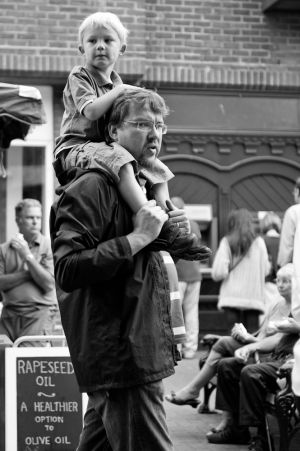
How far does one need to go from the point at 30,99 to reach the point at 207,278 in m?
6.25

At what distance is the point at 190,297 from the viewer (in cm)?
1227

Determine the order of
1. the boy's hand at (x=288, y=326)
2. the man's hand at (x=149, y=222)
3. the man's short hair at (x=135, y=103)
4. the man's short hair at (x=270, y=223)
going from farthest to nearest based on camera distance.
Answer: the man's short hair at (x=270, y=223)
the boy's hand at (x=288, y=326)
the man's short hair at (x=135, y=103)
the man's hand at (x=149, y=222)

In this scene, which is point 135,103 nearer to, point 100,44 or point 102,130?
point 102,130

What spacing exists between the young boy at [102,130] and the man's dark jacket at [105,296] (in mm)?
87

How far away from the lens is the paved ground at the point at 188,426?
763 cm

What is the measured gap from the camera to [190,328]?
12055 mm

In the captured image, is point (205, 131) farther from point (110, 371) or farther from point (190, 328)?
point (110, 371)

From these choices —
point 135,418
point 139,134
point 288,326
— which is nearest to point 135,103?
point 139,134

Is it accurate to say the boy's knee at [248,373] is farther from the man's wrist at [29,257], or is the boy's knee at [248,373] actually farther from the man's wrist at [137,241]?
the man's wrist at [137,241]

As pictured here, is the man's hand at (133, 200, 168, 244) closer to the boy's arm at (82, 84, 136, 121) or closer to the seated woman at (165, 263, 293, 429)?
the boy's arm at (82, 84, 136, 121)

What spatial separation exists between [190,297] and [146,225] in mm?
8444

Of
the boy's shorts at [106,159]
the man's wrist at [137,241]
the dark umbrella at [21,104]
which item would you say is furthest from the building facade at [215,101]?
the man's wrist at [137,241]

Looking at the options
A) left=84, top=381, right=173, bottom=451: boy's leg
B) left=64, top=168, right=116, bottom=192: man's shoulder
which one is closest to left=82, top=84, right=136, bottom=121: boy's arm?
left=64, top=168, right=116, bottom=192: man's shoulder

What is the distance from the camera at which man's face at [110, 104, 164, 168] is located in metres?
3.96
